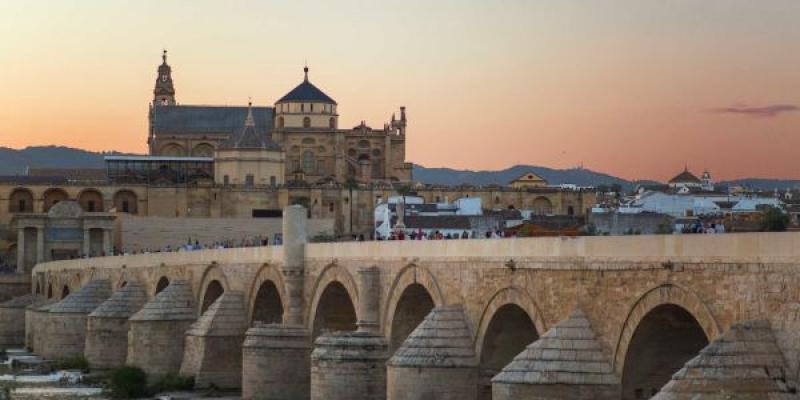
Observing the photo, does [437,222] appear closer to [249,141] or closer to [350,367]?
[249,141]

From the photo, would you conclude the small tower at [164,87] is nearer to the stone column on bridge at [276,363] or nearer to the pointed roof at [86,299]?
the pointed roof at [86,299]

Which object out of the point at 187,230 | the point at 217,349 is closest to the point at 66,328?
the point at 217,349

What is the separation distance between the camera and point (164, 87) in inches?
5399

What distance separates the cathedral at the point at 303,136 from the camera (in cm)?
12300

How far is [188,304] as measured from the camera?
5281 cm

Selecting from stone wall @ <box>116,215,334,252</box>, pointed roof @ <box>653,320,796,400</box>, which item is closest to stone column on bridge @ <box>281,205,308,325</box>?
pointed roof @ <box>653,320,796,400</box>

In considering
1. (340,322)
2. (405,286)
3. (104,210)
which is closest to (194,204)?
(104,210)

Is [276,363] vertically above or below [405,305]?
below

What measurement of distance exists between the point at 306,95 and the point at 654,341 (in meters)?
100

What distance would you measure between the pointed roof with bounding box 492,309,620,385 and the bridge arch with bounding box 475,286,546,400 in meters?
3.68

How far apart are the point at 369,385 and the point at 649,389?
9593mm

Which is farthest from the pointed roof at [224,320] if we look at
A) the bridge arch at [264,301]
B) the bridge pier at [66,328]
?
the bridge pier at [66,328]

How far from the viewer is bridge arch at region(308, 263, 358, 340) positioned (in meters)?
41.4

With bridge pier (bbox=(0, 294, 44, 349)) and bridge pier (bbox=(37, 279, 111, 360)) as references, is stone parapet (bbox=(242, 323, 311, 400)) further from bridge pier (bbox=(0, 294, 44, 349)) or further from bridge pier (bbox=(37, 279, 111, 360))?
bridge pier (bbox=(0, 294, 44, 349))
